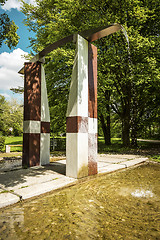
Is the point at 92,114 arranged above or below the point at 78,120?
above

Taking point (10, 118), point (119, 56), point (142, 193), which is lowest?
point (142, 193)

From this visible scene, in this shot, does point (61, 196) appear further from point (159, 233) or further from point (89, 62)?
point (89, 62)

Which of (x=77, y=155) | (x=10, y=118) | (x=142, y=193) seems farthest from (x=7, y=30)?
(x=10, y=118)

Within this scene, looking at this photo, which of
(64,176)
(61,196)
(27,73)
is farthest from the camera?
(27,73)

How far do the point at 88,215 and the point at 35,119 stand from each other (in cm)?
439

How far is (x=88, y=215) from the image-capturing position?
272 centimetres

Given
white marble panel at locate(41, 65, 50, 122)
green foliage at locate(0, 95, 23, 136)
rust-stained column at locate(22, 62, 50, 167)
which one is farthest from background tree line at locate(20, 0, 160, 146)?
green foliage at locate(0, 95, 23, 136)

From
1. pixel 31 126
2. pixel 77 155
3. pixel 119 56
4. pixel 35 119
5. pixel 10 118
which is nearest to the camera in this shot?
pixel 77 155

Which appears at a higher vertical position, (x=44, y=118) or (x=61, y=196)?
(x=44, y=118)

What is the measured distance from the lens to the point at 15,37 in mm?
4992

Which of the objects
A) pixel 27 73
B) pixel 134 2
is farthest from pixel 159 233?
pixel 134 2

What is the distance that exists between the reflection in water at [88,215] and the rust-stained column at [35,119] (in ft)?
8.94

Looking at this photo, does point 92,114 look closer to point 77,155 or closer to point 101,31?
point 77,155

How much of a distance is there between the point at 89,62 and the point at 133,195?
3745 mm
